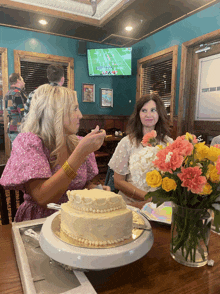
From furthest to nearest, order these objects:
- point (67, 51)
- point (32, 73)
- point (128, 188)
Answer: point (67, 51) < point (32, 73) < point (128, 188)

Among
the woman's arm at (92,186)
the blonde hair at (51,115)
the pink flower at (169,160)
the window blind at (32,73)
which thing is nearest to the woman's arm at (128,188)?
the woman's arm at (92,186)

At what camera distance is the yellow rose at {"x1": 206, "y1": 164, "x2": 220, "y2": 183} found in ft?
2.15

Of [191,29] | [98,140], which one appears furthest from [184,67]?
[98,140]

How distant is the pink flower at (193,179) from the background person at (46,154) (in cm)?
60

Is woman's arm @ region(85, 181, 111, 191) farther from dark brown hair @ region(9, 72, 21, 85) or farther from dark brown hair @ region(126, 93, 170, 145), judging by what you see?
dark brown hair @ region(9, 72, 21, 85)

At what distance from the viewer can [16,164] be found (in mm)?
1121

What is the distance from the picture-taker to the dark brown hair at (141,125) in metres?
1.91

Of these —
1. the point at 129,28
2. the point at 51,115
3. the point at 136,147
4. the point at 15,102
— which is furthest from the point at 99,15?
the point at 51,115

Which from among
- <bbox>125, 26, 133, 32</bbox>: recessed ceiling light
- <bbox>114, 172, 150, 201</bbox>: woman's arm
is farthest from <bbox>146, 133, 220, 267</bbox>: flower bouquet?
<bbox>125, 26, 133, 32</bbox>: recessed ceiling light

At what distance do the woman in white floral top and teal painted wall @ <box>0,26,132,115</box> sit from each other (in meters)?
3.61

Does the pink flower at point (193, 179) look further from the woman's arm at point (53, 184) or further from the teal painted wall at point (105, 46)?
the teal painted wall at point (105, 46)

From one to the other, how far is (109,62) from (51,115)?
4453 millimetres

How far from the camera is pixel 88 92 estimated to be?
17.8 feet

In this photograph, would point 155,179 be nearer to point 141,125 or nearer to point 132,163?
point 132,163
